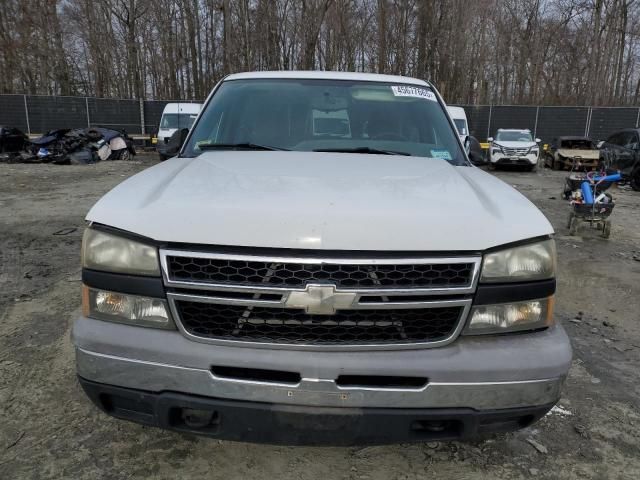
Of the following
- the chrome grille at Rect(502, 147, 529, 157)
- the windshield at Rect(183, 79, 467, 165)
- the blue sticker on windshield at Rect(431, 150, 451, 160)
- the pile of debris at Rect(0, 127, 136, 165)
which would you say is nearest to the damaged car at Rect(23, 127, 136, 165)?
the pile of debris at Rect(0, 127, 136, 165)

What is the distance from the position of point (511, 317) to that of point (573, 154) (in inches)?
757

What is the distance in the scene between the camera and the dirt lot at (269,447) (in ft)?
7.55

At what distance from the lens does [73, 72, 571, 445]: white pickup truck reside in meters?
1.75

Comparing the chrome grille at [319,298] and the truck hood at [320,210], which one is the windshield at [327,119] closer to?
the truck hood at [320,210]

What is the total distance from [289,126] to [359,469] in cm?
210

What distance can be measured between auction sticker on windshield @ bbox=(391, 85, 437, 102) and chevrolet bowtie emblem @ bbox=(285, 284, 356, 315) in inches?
86.7

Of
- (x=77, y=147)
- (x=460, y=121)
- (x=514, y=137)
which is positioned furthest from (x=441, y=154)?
(x=77, y=147)

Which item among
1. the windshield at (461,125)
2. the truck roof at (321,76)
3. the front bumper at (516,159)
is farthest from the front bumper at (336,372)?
the front bumper at (516,159)

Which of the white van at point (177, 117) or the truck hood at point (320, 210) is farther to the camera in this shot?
the white van at point (177, 117)

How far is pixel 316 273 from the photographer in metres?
1.74

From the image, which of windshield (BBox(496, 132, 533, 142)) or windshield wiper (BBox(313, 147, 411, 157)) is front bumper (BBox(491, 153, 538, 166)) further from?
windshield wiper (BBox(313, 147, 411, 157))

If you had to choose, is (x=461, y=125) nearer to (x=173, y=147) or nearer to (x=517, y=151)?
(x=517, y=151)

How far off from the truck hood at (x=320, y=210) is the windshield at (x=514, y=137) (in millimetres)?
18384

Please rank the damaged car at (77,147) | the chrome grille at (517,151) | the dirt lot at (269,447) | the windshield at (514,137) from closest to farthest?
the dirt lot at (269,447), the damaged car at (77,147), the chrome grille at (517,151), the windshield at (514,137)
